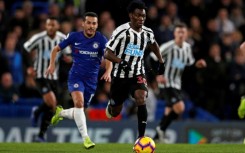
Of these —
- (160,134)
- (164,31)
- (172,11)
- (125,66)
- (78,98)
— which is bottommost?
(160,134)

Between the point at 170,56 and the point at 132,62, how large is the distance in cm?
432

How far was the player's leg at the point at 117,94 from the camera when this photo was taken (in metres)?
12.4

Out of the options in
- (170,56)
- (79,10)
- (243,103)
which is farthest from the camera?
(79,10)

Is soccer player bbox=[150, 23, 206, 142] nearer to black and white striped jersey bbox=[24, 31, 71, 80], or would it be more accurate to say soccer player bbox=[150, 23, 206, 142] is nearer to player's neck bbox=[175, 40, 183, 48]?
player's neck bbox=[175, 40, 183, 48]

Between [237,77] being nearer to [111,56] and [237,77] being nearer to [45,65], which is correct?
[45,65]

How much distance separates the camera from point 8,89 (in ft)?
57.3

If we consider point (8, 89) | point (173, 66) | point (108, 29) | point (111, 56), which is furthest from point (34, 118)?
point (111, 56)

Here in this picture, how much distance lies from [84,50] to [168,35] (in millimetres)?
6275

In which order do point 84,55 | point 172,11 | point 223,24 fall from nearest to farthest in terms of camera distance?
point 84,55 < point 172,11 < point 223,24

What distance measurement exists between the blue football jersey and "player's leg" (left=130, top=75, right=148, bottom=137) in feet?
3.89

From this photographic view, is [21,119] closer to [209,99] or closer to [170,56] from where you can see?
[170,56]

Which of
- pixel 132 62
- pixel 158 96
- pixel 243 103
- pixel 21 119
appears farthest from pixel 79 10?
pixel 132 62

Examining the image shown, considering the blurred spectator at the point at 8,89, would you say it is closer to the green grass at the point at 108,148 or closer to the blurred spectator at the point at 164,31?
the blurred spectator at the point at 164,31

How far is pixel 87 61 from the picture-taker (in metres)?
13.1
